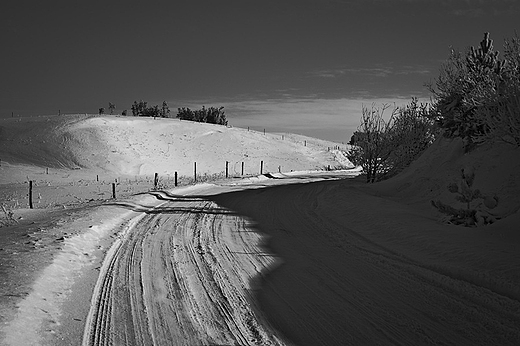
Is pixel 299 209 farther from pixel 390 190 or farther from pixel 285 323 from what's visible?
pixel 285 323

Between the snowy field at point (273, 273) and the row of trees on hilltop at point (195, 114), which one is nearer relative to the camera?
the snowy field at point (273, 273)

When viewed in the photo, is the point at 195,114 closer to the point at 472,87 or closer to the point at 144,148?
the point at 144,148

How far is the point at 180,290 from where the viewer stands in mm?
5668

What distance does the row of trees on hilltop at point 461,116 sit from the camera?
31.5 ft

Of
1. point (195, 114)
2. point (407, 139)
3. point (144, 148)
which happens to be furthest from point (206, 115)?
point (407, 139)

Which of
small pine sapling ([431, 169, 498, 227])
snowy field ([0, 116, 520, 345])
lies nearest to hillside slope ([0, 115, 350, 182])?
snowy field ([0, 116, 520, 345])

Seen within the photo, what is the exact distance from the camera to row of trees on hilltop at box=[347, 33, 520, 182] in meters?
9.60

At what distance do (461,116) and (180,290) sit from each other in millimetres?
14937

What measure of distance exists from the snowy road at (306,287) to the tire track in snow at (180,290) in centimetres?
2

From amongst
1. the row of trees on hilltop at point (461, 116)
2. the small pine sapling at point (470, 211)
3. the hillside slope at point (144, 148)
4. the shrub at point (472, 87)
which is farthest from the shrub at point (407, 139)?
the hillside slope at point (144, 148)

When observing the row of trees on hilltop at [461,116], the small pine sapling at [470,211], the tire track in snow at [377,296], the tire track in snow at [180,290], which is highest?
the row of trees on hilltop at [461,116]

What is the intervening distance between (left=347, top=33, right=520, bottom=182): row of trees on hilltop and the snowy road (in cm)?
333

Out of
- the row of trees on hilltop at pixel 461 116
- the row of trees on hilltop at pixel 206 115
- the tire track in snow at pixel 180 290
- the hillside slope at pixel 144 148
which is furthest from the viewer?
the row of trees on hilltop at pixel 206 115

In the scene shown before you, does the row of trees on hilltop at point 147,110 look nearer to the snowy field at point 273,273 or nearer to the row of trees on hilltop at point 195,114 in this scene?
the row of trees on hilltop at point 195,114
